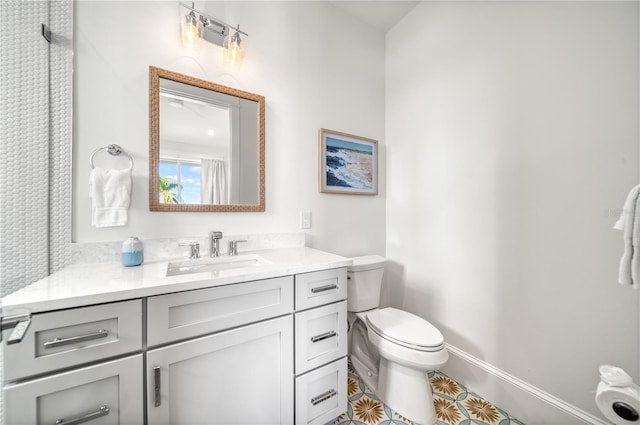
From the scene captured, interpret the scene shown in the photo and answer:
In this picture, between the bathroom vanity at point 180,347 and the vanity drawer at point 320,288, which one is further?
the vanity drawer at point 320,288

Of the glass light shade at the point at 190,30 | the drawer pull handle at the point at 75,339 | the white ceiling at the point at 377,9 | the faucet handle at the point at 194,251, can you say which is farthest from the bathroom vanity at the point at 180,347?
the white ceiling at the point at 377,9

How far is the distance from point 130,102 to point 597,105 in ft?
7.18

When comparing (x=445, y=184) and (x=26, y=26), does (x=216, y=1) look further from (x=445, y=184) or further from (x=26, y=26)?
(x=445, y=184)

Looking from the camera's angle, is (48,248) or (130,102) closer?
(48,248)

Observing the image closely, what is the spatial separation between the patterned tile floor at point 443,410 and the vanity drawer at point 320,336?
43 cm

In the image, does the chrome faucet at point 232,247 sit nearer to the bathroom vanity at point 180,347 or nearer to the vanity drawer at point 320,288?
the bathroom vanity at point 180,347

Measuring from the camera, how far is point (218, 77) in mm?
1435

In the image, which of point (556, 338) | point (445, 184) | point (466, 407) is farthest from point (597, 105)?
point (466, 407)

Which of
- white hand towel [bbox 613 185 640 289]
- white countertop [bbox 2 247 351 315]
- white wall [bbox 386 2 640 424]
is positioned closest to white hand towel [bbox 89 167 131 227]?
white countertop [bbox 2 247 351 315]

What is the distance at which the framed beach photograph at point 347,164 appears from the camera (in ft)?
5.97

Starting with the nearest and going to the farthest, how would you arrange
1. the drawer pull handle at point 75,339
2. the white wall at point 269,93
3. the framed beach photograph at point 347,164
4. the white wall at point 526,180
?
the drawer pull handle at point 75,339 < the white wall at point 526,180 < the white wall at point 269,93 < the framed beach photograph at point 347,164

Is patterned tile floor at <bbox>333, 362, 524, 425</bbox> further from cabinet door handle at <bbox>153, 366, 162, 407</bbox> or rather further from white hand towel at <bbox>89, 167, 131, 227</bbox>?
white hand towel at <bbox>89, 167, 131, 227</bbox>

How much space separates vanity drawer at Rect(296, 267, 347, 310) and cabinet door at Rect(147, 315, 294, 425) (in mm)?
116

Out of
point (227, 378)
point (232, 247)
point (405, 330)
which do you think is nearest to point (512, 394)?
point (405, 330)
